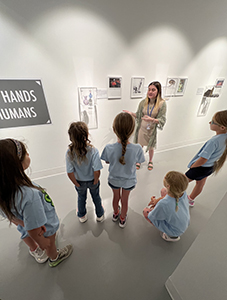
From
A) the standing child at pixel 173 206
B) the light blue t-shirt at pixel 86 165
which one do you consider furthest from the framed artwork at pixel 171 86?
the light blue t-shirt at pixel 86 165

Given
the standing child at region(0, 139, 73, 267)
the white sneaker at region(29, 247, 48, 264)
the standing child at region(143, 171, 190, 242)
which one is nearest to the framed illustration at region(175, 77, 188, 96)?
the standing child at region(143, 171, 190, 242)

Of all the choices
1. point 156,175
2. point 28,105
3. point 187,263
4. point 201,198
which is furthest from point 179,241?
point 28,105

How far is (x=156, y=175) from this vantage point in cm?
266

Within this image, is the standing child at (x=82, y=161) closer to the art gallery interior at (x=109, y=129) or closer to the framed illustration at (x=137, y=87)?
the art gallery interior at (x=109, y=129)

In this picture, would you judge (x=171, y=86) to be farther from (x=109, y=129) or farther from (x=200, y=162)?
(x=200, y=162)

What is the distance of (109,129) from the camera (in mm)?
2770

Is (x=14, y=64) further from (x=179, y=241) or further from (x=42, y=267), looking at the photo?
(x=179, y=241)

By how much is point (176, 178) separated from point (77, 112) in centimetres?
198

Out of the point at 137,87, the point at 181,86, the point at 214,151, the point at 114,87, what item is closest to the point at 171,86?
the point at 181,86

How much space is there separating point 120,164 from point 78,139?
482 mm

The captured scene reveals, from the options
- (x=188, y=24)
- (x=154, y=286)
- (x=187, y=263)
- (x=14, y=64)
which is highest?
(x=188, y=24)

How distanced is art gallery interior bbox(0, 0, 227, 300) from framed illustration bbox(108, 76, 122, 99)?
0.08 m

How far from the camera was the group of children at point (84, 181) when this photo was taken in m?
0.76

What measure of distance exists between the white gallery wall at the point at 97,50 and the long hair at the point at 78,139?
1.37 m
